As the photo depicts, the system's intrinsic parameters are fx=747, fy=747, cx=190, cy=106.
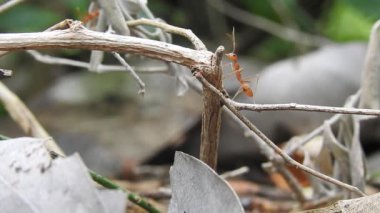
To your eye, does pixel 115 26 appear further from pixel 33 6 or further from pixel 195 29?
pixel 195 29

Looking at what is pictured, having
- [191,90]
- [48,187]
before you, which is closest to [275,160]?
[48,187]

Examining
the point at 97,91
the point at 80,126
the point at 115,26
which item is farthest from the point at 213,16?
the point at 115,26

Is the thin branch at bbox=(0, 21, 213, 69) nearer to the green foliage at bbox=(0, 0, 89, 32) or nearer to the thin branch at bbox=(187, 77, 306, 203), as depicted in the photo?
the thin branch at bbox=(187, 77, 306, 203)

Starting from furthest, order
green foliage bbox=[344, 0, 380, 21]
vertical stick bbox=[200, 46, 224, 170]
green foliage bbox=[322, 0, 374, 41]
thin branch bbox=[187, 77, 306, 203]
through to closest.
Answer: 1. green foliage bbox=[322, 0, 374, 41]
2. green foliage bbox=[344, 0, 380, 21]
3. thin branch bbox=[187, 77, 306, 203]
4. vertical stick bbox=[200, 46, 224, 170]

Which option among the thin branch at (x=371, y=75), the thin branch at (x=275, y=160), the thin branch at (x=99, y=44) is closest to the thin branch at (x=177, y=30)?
the thin branch at (x=99, y=44)

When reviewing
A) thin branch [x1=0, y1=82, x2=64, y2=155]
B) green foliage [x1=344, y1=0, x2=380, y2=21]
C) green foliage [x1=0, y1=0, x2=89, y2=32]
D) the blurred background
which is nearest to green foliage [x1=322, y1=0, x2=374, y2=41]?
the blurred background

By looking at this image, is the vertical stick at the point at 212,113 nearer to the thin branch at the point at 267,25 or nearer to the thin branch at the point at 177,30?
the thin branch at the point at 177,30
